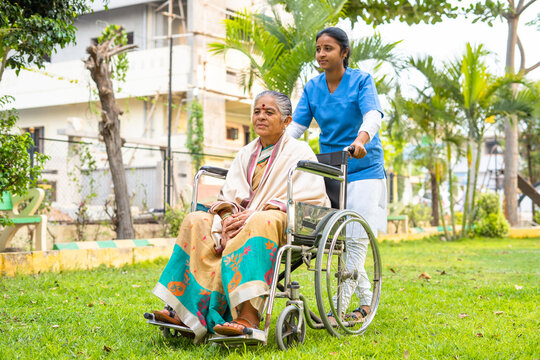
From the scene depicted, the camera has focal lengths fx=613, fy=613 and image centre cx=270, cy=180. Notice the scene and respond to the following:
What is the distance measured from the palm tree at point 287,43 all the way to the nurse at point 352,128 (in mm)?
5652

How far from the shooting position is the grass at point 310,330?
3047 millimetres

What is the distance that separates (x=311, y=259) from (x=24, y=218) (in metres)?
4.51

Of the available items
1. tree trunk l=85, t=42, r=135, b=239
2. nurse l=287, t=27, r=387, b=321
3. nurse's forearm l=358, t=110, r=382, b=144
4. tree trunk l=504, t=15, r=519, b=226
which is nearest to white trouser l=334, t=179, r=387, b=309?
nurse l=287, t=27, r=387, b=321

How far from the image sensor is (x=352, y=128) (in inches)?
157

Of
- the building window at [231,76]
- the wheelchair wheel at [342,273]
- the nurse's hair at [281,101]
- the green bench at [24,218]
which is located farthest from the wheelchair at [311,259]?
the building window at [231,76]

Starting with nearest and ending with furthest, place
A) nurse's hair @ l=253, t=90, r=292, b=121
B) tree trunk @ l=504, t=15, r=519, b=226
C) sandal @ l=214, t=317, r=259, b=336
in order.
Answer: sandal @ l=214, t=317, r=259, b=336
nurse's hair @ l=253, t=90, r=292, b=121
tree trunk @ l=504, t=15, r=519, b=226

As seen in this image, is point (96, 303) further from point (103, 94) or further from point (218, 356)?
point (103, 94)

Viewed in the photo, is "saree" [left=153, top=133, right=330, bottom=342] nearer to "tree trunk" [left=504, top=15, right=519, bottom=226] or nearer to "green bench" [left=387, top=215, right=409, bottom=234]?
"green bench" [left=387, top=215, right=409, bottom=234]

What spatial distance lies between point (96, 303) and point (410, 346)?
2546 millimetres

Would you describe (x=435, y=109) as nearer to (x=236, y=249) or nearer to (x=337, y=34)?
(x=337, y=34)

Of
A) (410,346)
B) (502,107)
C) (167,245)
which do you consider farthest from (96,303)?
(502,107)

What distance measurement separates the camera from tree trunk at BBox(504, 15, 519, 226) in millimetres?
16234

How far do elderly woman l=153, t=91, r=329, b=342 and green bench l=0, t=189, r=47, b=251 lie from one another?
408cm

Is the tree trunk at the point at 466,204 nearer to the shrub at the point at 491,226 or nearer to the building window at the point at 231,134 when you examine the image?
the shrub at the point at 491,226
